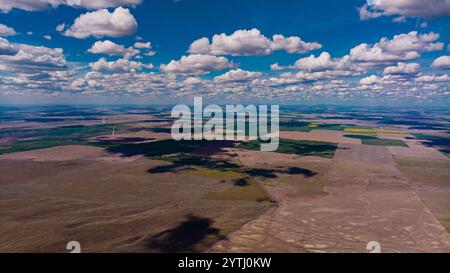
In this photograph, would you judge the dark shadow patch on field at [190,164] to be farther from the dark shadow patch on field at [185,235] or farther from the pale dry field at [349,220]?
the dark shadow patch on field at [185,235]

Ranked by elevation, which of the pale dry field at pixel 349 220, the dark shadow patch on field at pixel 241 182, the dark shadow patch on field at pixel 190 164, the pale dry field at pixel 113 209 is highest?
the dark shadow patch on field at pixel 190 164

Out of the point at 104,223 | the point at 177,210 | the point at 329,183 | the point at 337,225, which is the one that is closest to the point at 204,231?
the point at 177,210

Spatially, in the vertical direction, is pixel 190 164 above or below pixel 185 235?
above

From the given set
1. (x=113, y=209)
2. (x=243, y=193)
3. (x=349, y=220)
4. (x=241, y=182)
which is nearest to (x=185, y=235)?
(x=113, y=209)

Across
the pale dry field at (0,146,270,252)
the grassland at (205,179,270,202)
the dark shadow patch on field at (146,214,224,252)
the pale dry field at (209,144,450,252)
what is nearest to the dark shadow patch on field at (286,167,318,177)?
the pale dry field at (209,144,450,252)

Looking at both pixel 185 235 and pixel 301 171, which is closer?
pixel 185 235

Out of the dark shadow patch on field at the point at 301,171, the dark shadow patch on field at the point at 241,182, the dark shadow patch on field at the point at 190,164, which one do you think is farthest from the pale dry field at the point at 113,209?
the dark shadow patch on field at the point at 301,171

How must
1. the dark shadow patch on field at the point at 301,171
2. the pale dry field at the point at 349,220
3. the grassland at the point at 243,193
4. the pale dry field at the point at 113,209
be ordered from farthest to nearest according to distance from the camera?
1. the dark shadow patch on field at the point at 301,171
2. the grassland at the point at 243,193
3. the pale dry field at the point at 113,209
4. the pale dry field at the point at 349,220

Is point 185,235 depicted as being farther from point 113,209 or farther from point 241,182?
point 241,182
